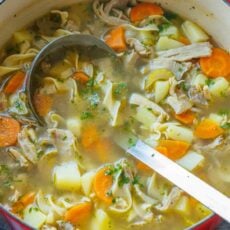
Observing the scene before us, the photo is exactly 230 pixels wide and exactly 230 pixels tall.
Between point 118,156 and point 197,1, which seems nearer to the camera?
point 118,156

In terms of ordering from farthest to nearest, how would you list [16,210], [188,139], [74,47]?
[74,47]
[188,139]
[16,210]

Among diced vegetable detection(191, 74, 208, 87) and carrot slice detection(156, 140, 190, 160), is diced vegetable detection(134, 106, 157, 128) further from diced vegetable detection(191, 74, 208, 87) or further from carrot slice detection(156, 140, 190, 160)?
diced vegetable detection(191, 74, 208, 87)

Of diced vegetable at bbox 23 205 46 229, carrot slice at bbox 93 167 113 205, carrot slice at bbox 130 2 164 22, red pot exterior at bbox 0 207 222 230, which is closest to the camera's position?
red pot exterior at bbox 0 207 222 230

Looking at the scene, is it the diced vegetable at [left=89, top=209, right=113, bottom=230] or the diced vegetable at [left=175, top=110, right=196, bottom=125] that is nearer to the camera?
the diced vegetable at [left=89, top=209, right=113, bottom=230]

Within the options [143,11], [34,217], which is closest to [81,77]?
[143,11]

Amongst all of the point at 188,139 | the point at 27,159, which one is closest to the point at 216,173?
the point at 188,139

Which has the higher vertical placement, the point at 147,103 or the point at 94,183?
the point at 147,103

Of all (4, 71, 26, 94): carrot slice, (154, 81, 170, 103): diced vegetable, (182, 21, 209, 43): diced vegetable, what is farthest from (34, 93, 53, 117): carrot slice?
(182, 21, 209, 43): diced vegetable

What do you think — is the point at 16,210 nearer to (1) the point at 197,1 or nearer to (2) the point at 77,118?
(2) the point at 77,118
